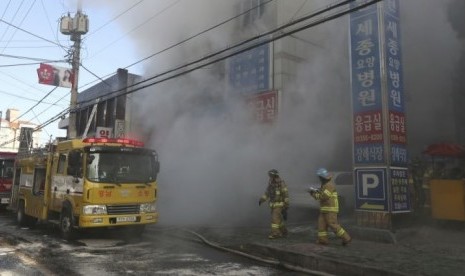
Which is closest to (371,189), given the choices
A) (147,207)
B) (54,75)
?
(147,207)

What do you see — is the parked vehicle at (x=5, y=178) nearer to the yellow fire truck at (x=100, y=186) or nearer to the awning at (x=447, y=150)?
the yellow fire truck at (x=100, y=186)

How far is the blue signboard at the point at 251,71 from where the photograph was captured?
12.6 metres

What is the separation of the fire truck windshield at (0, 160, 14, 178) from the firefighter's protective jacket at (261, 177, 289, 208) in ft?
34.7

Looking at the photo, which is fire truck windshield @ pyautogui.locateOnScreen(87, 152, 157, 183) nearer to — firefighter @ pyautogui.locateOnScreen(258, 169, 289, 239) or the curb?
firefighter @ pyautogui.locateOnScreen(258, 169, 289, 239)

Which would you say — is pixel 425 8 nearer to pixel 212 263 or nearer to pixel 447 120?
pixel 447 120

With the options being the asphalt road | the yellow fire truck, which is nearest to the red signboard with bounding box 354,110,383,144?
the asphalt road

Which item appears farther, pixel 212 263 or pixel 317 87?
pixel 317 87

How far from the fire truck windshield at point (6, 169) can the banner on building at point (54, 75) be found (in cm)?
350

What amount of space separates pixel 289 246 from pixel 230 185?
17.6 feet

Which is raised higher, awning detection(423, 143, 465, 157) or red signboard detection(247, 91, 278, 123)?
red signboard detection(247, 91, 278, 123)

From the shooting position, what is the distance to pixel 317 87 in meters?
10.5

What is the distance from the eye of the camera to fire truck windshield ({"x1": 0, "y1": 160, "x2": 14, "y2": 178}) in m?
15.0

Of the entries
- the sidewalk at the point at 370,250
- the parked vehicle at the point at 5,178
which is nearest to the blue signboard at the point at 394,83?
the sidewalk at the point at 370,250

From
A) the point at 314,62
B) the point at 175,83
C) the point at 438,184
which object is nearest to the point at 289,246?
the point at 438,184
